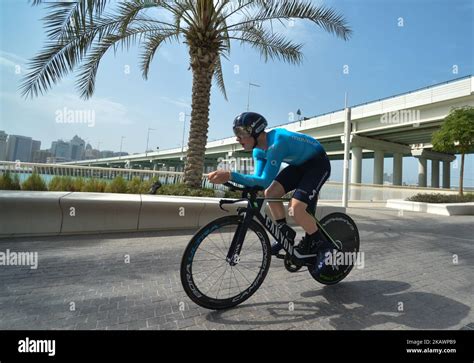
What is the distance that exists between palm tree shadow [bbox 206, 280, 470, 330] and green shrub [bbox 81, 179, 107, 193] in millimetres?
6719

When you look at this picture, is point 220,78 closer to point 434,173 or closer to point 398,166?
point 398,166

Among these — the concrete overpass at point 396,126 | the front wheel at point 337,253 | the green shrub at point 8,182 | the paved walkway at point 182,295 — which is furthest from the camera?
the concrete overpass at point 396,126

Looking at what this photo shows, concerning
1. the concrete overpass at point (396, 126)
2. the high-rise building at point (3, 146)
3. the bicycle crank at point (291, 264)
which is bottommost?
the bicycle crank at point (291, 264)

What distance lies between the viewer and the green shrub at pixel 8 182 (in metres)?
6.92

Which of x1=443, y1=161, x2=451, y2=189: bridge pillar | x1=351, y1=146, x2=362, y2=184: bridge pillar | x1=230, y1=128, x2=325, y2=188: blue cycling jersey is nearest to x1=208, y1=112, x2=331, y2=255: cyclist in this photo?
x1=230, y1=128, x2=325, y2=188: blue cycling jersey

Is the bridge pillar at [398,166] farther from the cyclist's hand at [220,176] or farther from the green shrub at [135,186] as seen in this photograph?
the cyclist's hand at [220,176]

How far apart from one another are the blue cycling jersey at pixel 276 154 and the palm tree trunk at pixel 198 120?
5828 mm

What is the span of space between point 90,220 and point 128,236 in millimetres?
819

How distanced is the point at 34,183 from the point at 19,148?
493 centimetres

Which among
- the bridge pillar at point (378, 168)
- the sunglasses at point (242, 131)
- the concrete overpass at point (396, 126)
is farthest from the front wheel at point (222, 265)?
the bridge pillar at point (378, 168)

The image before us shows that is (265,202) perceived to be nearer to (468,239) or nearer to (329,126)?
(468,239)

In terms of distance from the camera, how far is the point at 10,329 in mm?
2098

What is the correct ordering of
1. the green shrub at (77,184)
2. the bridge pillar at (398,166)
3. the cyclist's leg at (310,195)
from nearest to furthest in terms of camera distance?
the cyclist's leg at (310,195) → the green shrub at (77,184) → the bridge pillar at (398,166)

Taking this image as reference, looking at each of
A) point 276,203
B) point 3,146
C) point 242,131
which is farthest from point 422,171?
point 3,146
